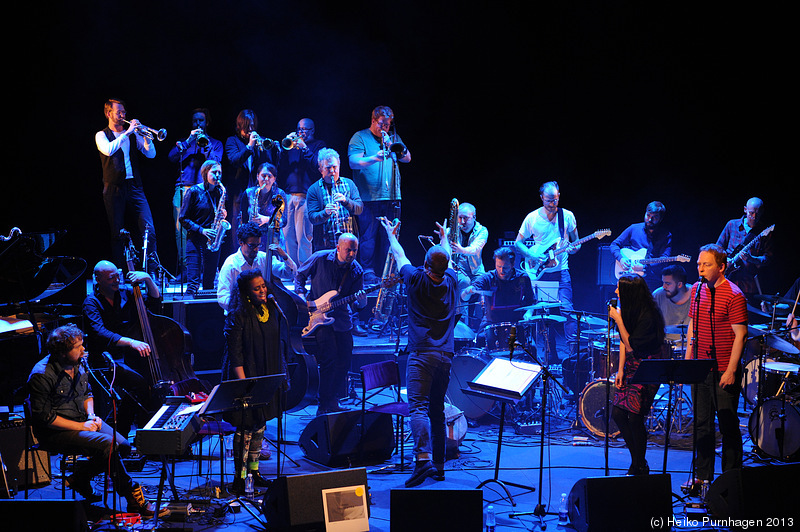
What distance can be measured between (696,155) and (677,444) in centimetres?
743

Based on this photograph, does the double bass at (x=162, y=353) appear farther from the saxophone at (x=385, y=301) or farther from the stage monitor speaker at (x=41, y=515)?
the saxophone at (x=385, y=301)

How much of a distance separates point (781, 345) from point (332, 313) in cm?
480

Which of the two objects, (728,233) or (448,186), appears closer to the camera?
(728,233)

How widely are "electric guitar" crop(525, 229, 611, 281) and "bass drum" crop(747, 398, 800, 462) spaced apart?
396cm

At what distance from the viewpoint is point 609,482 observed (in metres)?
4.57

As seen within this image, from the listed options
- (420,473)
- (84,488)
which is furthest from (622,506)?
(84,488)

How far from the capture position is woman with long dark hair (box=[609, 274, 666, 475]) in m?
5.79

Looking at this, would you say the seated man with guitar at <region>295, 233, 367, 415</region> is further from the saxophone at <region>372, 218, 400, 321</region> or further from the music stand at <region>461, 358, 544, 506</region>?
the music stand at <region>461, 358, 544, 506</region>

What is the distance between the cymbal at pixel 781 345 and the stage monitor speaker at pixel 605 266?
402 cm

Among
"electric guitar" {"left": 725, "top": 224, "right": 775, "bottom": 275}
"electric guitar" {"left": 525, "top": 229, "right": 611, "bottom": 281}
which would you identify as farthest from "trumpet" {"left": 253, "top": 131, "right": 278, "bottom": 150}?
"electric guitar" {"left": 725, "top": 224, "right": 775, "bottom": 275}

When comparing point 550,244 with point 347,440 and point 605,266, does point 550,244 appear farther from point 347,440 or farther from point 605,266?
point 347,440

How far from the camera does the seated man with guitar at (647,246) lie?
35.3 ft

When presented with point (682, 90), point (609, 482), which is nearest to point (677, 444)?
point (609, 482)

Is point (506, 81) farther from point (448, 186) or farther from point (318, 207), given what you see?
point (318, 207)
